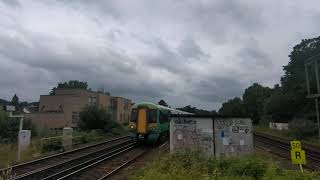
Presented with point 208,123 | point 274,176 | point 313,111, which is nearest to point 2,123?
point 208,123

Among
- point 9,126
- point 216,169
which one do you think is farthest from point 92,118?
point 216,169

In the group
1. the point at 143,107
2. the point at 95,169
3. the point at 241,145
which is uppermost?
the point at 143,107

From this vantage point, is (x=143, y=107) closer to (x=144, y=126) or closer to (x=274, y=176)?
(x=144, y=126)

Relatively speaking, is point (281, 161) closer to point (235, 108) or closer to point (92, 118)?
point (92, 118)

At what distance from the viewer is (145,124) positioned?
29.7 meters

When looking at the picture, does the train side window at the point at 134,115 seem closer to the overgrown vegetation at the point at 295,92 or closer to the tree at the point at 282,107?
the overgrown vegetation at the point at 295,92

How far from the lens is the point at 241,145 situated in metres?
16.7

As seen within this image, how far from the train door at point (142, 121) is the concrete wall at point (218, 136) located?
40.8ft

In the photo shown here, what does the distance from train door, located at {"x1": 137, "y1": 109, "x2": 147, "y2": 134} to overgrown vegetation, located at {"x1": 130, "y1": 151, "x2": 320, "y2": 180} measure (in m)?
15.2

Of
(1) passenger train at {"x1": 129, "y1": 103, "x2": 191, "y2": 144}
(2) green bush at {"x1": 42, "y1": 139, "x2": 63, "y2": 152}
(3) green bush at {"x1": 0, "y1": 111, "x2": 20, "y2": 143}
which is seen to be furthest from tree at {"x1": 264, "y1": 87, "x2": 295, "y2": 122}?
(2) green bush at {"x1": 42, "y1": 139, "x2": 63, "y2": 152}

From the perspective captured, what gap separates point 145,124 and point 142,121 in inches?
12.7

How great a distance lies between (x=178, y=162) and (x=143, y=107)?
663 inches

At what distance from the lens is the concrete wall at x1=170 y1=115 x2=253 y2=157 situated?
16.7m

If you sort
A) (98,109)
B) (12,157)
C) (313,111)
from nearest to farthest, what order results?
(12,157), (98,109), (313,111)
